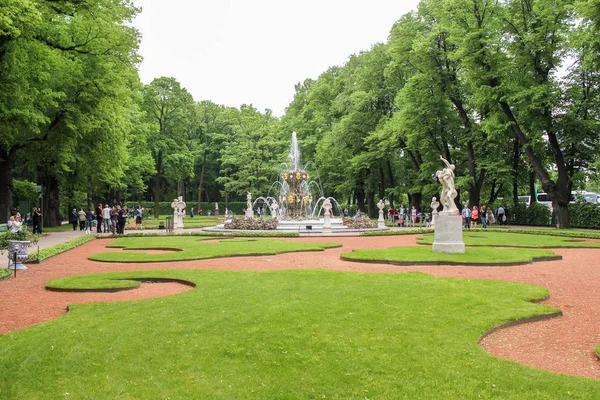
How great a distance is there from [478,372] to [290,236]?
76.7 feet

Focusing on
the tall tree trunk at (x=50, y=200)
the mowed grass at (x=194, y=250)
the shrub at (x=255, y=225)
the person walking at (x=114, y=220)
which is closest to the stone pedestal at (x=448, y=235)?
the mowed grass at (x=194, y=250)

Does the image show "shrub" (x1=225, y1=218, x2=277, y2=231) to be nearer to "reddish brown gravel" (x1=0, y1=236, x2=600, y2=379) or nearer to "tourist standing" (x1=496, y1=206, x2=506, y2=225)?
"reddish brown gravel" (x1=0, y1=236, x2=600, y2=379)

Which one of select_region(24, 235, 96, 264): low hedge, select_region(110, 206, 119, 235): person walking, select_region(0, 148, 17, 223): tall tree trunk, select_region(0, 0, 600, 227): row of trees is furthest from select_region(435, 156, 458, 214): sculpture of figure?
select_region(0, 148, 17, 223): tall tree trunk

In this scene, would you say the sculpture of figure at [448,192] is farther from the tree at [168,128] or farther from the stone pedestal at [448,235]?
the tree at [168,128]

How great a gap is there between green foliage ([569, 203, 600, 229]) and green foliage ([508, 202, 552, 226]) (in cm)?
→ 192

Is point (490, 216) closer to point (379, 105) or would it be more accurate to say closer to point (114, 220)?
point (379, 105)

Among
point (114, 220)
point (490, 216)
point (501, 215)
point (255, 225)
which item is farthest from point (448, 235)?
point (501, 215)

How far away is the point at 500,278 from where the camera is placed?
13.3m

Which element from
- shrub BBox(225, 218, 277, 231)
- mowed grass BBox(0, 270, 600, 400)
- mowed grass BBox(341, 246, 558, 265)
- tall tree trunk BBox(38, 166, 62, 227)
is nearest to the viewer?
mowed grass BBox(0, 270, 600, 400)

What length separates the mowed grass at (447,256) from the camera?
53.3 ft

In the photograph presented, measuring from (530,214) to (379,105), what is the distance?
17582 millimetres

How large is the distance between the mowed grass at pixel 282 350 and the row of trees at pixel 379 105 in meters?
11.7

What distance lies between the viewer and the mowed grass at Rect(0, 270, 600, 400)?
5590mm

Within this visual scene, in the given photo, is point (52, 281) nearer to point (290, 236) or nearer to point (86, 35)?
point (86, 35)
